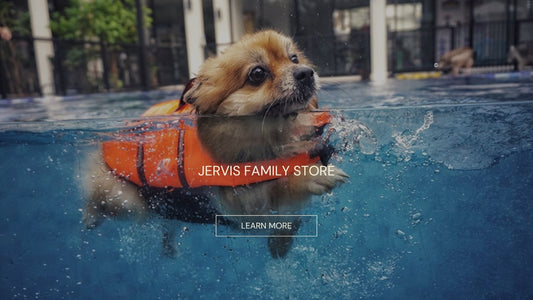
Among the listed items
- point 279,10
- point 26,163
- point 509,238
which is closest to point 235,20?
point 279,10

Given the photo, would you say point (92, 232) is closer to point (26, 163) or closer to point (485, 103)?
point (26, 163)

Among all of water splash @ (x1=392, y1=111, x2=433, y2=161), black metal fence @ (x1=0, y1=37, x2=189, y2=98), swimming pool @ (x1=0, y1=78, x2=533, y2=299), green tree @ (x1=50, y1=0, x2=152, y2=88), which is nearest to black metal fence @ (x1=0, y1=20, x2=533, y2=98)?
black metal fence @ (x1=0, y1=37, x2=189, y2=98)

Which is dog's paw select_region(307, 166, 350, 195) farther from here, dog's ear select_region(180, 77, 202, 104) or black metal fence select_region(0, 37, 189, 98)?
black metal fence select_region(0, 37, 189, 98)

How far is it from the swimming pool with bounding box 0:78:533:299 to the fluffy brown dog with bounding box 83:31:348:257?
234 mm

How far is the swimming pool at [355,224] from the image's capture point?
326 centimetres

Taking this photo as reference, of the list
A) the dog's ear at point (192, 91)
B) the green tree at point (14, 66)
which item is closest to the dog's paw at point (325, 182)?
the dog's ear at point (192, 91)

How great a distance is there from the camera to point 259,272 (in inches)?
161

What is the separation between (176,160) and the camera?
299 cm

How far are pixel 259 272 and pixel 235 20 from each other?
3.92 metres

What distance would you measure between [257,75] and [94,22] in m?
9.49

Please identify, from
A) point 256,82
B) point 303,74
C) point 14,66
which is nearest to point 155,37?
point 14,66

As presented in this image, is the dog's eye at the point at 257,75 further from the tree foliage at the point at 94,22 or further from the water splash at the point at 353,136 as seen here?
the tree foliage at the point at 94,22

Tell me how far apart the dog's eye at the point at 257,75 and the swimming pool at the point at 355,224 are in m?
0.58

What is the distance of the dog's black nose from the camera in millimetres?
2537
